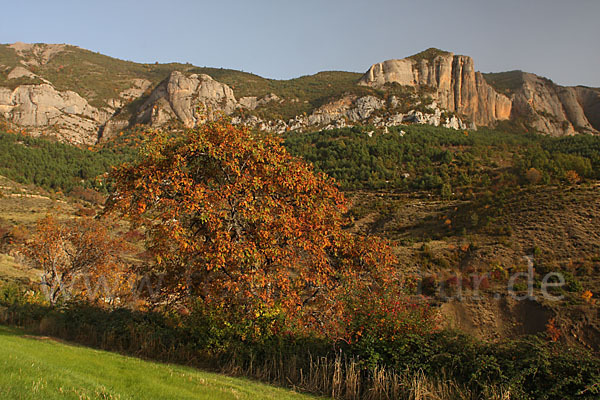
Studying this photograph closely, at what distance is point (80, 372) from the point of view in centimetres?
608

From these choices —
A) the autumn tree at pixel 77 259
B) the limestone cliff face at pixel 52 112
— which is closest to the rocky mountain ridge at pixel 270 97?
the limestone cliff face at pixel 52 112

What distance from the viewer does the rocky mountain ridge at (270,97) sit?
131 meters

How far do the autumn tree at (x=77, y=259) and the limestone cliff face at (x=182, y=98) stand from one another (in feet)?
395

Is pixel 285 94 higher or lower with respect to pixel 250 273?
higher

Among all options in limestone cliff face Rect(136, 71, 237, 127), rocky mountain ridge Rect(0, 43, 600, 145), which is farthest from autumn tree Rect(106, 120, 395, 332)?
limestone cliff face Rect(136, 71, 237, 127)

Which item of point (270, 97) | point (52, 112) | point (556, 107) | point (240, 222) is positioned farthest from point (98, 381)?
point (556, 107)

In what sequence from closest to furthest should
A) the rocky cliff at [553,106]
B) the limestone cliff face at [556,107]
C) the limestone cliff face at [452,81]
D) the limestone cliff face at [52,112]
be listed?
the limestone cliff face at [52,112] → the limestone cliff face at [452,81] → the rocky cliff at [553,106] → the limestone cliff face at [556,107]

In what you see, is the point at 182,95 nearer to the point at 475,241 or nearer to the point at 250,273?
the point at 475,241

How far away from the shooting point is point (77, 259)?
18953 millimetres

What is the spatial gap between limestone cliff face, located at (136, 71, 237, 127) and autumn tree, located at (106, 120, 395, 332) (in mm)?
129946

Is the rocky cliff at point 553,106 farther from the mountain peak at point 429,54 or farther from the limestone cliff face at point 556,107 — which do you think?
the mountain peak at point 429,54

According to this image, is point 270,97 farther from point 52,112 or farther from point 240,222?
point 240,222

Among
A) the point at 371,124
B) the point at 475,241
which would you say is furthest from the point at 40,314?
the point at 371,124

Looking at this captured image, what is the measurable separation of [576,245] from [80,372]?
4080cm
